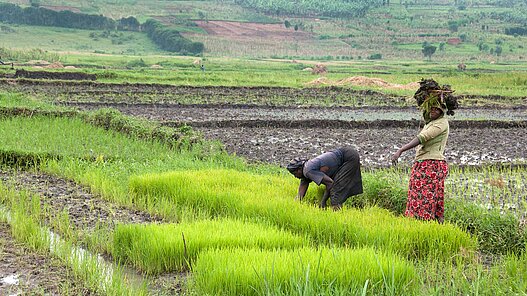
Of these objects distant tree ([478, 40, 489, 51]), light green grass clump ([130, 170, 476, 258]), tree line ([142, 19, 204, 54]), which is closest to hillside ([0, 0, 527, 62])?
distant tree ([478, 40, 489, 51])

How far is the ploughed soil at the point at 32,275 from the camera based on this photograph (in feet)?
13.8

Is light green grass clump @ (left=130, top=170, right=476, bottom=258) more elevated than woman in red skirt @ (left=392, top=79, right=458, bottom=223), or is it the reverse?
woman in red skirt @ (left=392, top=79, right=458, bottom=223)

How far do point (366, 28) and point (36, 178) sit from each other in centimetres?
7221

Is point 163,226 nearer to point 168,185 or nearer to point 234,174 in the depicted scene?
point 168,185

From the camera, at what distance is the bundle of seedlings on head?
5.58 m

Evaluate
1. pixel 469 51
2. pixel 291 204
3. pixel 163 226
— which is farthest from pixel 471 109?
pixel 469 51

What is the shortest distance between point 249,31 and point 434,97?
208ft

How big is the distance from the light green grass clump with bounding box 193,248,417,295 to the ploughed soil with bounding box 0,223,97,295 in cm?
85

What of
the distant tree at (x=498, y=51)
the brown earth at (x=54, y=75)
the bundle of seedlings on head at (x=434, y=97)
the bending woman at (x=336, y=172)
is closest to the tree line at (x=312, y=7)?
the distant tree at (x=498, y=51)

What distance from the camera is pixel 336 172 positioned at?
6066mm

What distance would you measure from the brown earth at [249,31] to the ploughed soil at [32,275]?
60.6 meters

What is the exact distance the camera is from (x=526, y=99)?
21000 mm

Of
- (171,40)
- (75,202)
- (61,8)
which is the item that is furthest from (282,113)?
(61,8)

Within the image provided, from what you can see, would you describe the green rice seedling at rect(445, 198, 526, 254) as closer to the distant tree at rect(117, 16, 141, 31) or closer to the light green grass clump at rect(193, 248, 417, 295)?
the light green grass clump at rect(193, 248, 417, 295)
